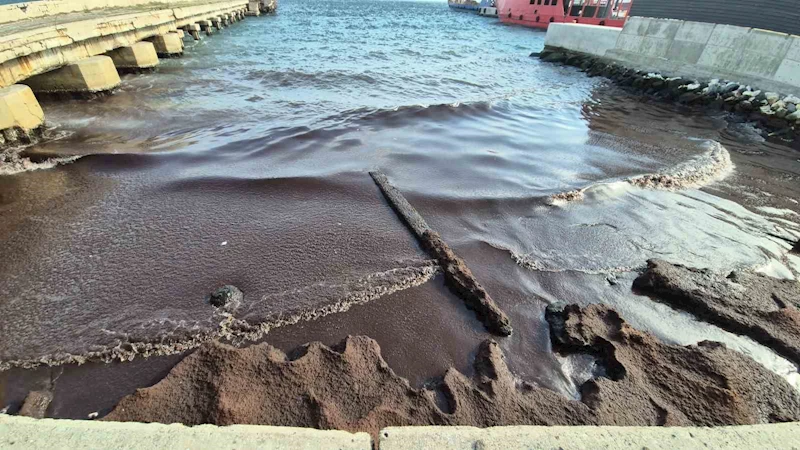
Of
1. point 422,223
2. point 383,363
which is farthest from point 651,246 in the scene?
point 383,363

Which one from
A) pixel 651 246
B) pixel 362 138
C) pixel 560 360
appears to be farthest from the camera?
pixel 362 138

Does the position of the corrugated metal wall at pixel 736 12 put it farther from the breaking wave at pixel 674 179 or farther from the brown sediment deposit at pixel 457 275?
the brown sediment deposit at pixel 457 275

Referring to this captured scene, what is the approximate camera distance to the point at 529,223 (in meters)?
5.93

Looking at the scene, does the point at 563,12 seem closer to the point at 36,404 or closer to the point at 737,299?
the point at 737,299

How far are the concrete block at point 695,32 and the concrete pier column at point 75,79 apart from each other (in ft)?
67.6

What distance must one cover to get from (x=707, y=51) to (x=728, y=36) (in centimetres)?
77

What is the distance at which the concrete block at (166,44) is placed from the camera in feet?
60.5

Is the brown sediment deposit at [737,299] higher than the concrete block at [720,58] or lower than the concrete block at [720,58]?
lower

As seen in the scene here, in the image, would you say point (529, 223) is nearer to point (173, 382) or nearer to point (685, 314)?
point (685, 314)

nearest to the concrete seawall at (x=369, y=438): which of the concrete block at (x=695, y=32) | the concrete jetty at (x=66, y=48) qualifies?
the concrete jetty at (x=66, y=48)

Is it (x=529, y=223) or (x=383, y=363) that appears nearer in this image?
(x=383, y=363)

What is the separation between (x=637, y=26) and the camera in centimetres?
1728

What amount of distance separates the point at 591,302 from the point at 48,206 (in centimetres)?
777

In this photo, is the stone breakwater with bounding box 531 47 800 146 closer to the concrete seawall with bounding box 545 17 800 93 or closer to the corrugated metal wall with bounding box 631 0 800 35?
the concrete seawall with bounding box 545 17 800 93
